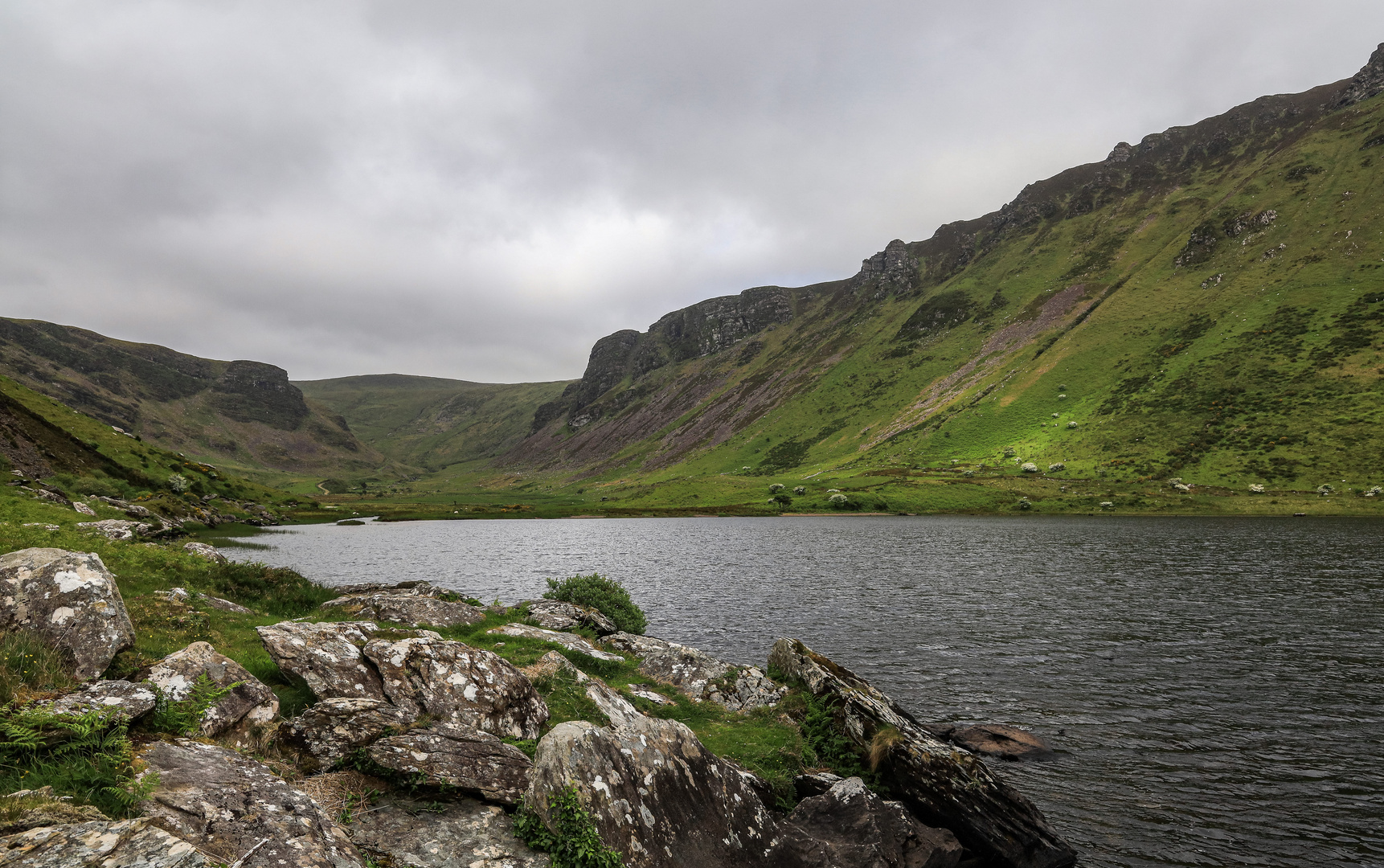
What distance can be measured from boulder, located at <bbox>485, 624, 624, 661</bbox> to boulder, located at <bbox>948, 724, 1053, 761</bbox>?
14.0 m

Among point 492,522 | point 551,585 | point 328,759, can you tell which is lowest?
point 492,522

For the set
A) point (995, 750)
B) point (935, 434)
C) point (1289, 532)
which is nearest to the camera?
point (995, 750)

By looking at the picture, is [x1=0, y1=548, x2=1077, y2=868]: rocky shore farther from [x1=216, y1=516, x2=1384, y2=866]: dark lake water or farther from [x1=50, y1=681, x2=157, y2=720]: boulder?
[x1=216, y1=516, x2=1384, y2=866]: dark lake water

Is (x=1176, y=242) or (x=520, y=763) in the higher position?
(x=1176, y=242)

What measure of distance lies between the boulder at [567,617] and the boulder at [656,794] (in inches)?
603

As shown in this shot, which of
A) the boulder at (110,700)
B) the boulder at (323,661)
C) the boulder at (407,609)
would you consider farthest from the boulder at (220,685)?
the boulder at (407,609)

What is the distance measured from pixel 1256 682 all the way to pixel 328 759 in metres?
36.9

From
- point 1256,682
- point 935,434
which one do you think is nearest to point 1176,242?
point 935,434

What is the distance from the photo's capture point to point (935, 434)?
166 meters

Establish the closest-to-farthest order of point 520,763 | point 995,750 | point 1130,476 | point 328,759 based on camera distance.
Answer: point 328,759 → point 520,763 → point 995,750 → point 1130,476

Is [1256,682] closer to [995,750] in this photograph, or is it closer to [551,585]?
[995,750]

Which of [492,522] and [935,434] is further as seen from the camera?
[935,434]

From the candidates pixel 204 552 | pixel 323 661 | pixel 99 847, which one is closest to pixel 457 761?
pixel 323 661

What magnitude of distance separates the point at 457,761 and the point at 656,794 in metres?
4.05
